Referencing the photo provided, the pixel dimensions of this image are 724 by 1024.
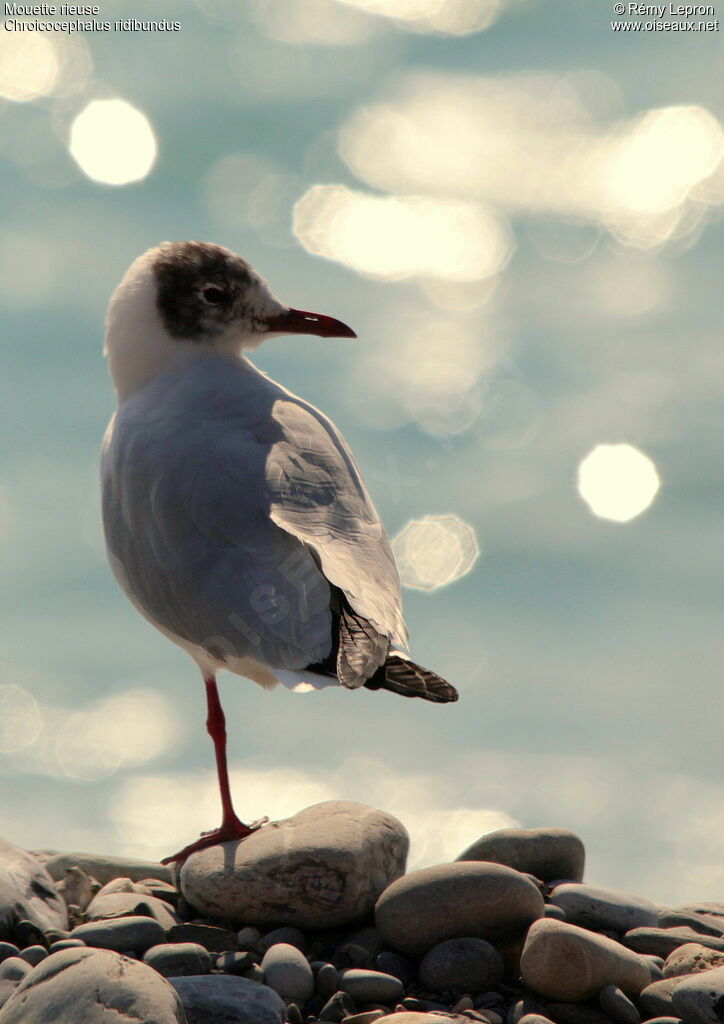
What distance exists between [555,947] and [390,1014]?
80cm

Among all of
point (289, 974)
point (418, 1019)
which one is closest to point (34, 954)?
point (289, 974)

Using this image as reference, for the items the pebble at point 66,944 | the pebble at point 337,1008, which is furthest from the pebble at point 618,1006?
the pebble at point 66,944

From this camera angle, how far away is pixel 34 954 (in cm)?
546

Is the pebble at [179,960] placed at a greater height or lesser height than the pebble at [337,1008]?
greater

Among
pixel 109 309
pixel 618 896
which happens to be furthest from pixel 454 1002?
pixel 109 309

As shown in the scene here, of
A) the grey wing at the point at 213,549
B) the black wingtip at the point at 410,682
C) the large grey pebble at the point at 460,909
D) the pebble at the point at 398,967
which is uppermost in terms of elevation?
the grey wing at the point at 213,549

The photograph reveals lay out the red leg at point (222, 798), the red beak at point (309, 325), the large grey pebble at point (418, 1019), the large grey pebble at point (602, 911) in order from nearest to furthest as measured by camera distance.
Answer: the large grey pebble at point (418, 1019)
the large grey pebble at point (602, 911)
the red leg at point (222, 798)
the red beak at point (309, 325)

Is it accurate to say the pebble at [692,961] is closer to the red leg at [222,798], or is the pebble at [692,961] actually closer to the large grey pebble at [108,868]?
the red leg at [222,798]

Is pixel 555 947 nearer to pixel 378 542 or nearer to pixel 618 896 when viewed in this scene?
pixel 618 896

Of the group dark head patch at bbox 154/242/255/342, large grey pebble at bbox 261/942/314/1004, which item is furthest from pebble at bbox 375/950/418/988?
dark head patch at bbox 154/242/255/342

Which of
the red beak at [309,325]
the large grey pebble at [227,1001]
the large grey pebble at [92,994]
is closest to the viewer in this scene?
the large grey pebble at [92,994]

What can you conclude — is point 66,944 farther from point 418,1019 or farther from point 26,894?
point 418,1019

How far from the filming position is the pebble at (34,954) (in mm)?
5430

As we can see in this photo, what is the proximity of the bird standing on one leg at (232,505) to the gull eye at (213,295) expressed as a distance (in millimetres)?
14
